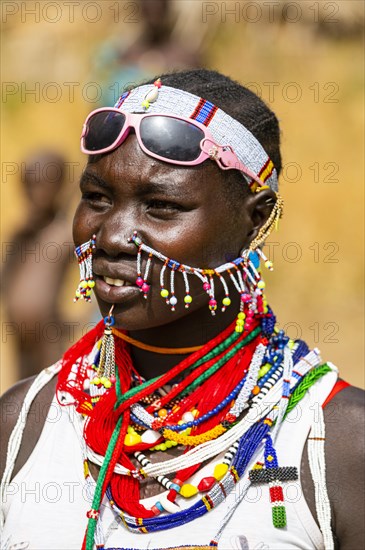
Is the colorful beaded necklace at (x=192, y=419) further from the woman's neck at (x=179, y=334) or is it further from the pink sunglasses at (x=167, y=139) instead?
the pink sunglasses at (x=167, y=139)

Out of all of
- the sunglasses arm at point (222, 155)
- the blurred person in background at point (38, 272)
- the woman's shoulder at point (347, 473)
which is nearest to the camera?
the woman's shoulder at point (347, 473)

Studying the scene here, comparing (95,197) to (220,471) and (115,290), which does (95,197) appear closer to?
(115,290)

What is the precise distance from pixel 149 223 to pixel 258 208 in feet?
1.32

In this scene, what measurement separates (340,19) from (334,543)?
837cm

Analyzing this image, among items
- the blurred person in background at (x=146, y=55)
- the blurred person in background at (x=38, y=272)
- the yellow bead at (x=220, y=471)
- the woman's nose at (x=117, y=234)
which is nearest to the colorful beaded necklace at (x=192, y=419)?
the yellow bead at (x=220, y=471)

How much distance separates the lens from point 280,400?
251cm

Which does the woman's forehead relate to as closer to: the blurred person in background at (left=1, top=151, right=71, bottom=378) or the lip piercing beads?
the lip piercing beads

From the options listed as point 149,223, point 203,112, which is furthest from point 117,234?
point 203,112

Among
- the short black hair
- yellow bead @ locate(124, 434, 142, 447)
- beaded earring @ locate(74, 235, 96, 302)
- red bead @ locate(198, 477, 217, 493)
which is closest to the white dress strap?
yellow bead @ locate(124, 434, 142, 447)

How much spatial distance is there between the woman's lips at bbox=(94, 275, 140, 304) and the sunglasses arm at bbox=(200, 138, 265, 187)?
0.43 m

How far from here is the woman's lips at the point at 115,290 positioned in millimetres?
2410

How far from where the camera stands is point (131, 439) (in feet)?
8.47

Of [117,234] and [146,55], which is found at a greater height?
[146,55]

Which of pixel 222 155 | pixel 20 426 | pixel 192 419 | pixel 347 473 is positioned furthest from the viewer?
pixel 20 426
